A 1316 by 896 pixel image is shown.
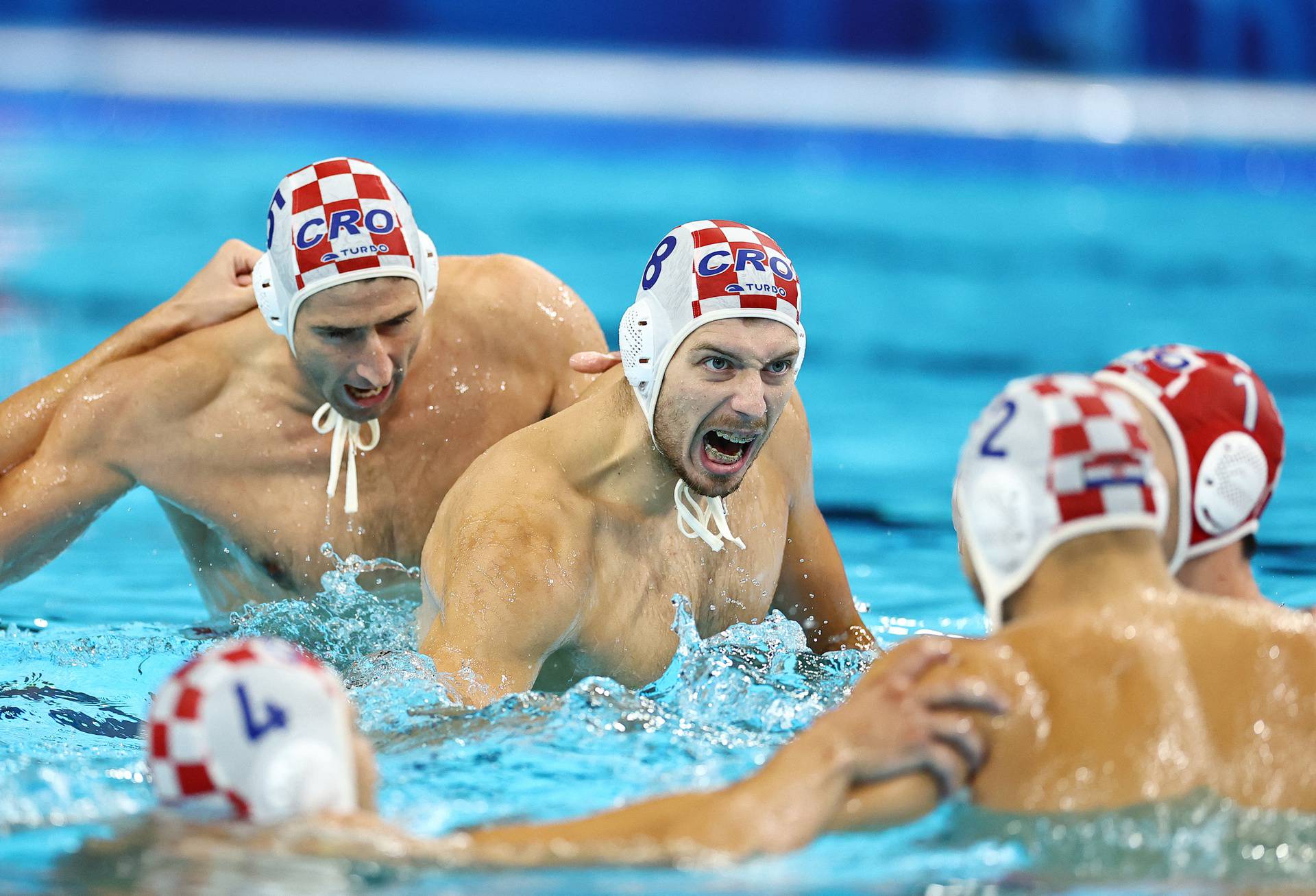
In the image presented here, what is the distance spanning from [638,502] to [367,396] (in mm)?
990

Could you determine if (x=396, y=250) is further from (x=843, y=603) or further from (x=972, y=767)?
(x=972, y=767)

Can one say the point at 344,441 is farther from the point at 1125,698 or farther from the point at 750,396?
the point at 1125,698

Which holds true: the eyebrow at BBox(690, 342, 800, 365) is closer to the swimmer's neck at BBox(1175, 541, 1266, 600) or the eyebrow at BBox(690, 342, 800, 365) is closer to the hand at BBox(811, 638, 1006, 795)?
the swimmer's neck at BBox(1175, 541, 1266, 600)

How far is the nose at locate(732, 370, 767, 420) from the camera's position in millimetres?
3961

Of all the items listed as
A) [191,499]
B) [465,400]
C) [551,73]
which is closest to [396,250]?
[465,400]

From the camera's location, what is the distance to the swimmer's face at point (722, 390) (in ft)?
13.1

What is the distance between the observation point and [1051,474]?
112 inches

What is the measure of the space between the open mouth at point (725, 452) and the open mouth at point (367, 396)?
43.6 inches

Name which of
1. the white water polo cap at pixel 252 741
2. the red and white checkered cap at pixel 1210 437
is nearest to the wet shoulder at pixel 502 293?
the red and white checkered cap at pixel 1210 437

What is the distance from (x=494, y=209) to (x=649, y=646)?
374 inches

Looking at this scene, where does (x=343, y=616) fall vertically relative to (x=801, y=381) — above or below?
below

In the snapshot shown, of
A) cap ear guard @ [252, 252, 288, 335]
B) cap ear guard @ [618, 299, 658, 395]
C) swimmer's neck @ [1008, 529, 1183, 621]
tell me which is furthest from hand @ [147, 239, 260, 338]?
swimmer's neck @ [1008, 529, 1183, 621]

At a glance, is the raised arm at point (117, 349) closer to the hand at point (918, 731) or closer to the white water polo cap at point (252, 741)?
the white water polo cap at point (252, 741)

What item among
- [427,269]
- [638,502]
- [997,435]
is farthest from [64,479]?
[997,435]
